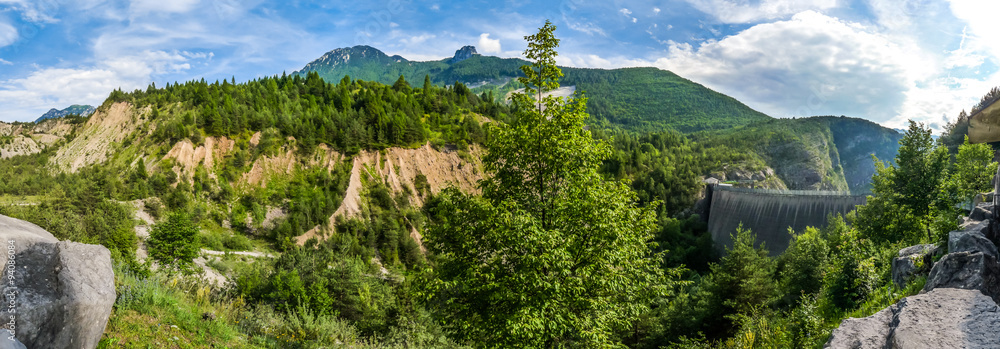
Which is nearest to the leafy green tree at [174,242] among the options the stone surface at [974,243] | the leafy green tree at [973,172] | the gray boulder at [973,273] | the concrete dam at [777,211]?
the gray boulder at [973,273]

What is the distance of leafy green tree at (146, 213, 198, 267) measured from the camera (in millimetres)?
29109

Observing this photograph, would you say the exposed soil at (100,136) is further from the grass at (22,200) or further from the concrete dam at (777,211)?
the concrete dam at (777,211)

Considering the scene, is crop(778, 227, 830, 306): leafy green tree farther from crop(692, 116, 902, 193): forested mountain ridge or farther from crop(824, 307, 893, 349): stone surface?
crop(692, 116, 902, 193): forested mountain ridge

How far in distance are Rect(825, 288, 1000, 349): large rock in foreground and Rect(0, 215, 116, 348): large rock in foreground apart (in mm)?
7942

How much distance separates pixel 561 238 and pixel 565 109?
2.76m

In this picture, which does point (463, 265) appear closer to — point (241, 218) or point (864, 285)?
point (864, 285)

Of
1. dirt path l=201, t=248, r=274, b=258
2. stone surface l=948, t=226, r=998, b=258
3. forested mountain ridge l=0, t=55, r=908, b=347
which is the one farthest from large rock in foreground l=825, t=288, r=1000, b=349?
dirt path l=201, t=248, r=274, b=258

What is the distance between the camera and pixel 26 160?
69.9 m

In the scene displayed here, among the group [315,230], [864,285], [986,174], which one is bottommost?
[315,230]

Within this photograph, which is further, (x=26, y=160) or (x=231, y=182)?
(x=26, y=160)

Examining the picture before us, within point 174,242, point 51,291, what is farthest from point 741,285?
point 174,242

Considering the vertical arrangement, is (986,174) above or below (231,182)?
above

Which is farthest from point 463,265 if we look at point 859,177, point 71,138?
point 859,177

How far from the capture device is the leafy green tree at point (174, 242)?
29.1m
